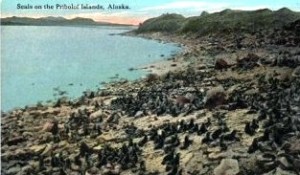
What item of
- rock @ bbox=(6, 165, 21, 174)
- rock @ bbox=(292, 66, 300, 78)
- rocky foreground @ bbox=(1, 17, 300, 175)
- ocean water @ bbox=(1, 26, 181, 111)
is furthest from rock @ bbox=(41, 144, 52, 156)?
rock @ bbox=(292, 66, 300, 78)

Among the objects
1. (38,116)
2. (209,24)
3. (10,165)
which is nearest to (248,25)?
(209,24)

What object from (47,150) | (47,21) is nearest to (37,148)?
(47,150)

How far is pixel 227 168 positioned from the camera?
8.43 metres

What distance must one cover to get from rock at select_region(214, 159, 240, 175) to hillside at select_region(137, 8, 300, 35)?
17.2 feet

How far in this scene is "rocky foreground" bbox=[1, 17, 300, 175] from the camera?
8922 mm

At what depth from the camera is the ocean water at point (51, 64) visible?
1356cm

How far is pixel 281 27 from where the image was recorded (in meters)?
17.2

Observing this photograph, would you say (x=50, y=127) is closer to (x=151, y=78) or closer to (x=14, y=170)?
(x=14, y=170)

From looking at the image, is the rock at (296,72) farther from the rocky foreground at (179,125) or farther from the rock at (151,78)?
the rock at (151,78)

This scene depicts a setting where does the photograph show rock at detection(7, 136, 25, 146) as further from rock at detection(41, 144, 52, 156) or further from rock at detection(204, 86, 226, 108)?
Result: rock at detection(204, 86, 226, 108)

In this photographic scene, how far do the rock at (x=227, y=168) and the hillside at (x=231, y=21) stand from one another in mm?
5250

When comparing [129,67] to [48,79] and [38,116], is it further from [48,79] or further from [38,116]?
[38,116]

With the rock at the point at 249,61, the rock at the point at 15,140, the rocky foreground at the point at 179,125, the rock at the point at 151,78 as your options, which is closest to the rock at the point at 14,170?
the rocky foreground at the point at 179,125

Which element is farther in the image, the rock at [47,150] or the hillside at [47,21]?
the hillside at [47,21]
